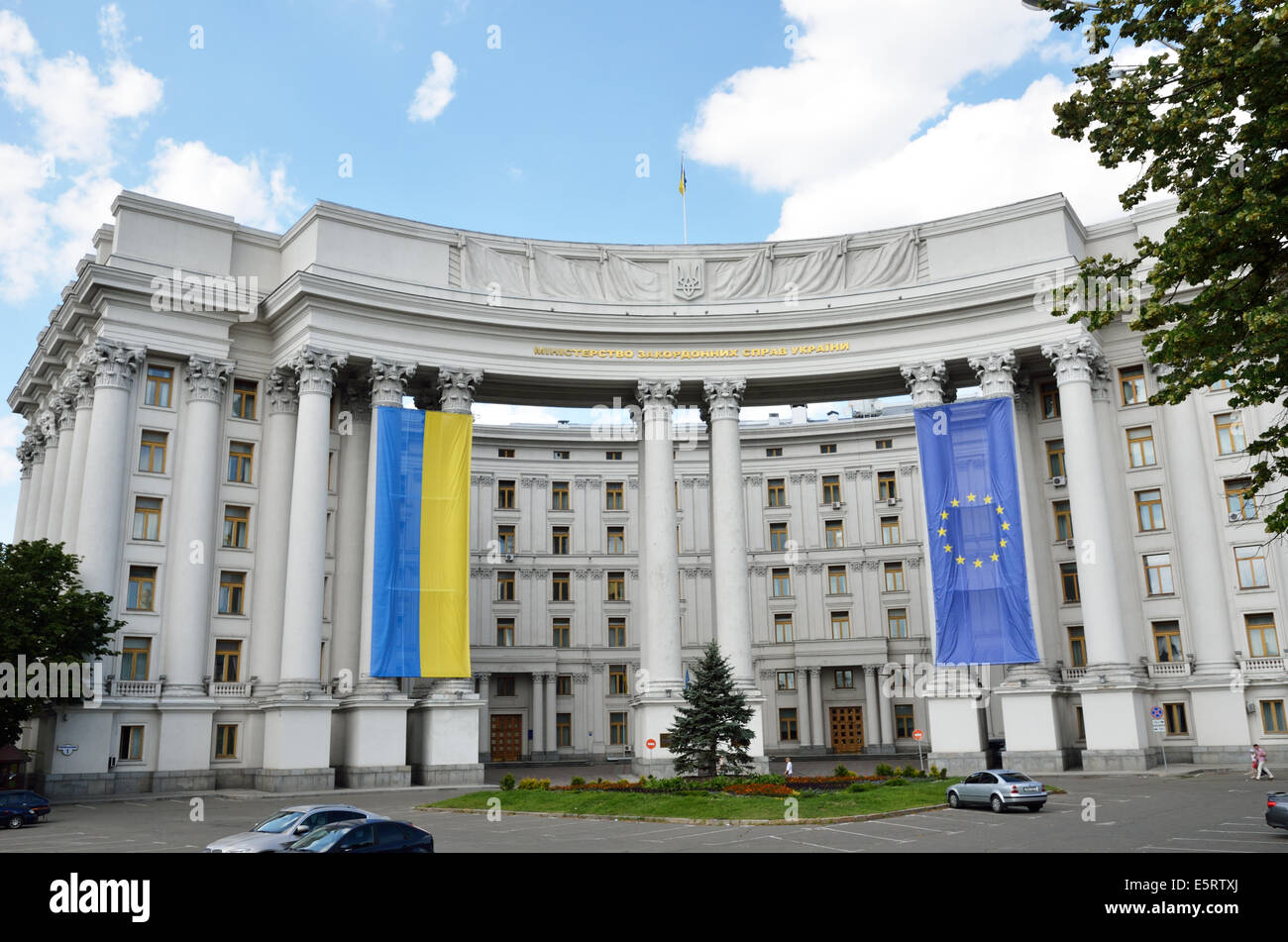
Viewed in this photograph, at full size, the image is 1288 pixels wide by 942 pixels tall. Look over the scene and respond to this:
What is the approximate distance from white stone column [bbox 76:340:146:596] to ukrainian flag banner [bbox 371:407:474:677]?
11.0 meters

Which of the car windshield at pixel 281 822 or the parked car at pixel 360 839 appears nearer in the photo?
the parked car at pixel 360 839

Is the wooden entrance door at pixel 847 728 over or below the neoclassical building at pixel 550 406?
below

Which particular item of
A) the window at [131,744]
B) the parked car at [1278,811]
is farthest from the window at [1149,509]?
the window at [131,744]

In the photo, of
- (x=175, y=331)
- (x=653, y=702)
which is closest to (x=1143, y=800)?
(x=653, y=702)

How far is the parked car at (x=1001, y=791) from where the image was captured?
1214 inches

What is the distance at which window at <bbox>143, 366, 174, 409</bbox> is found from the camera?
155 feet

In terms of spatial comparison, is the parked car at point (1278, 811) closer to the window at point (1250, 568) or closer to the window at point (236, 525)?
the window at point (1250, 568)

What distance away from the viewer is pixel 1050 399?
5356 cm

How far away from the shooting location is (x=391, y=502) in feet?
153

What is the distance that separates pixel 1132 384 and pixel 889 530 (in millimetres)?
31699

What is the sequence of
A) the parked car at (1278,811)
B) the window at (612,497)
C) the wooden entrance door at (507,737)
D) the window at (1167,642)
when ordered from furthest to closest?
the window at (612,497) < the wooden entrance door at (507,737) < the window at (1167,642) < the parked car at (1278,811)

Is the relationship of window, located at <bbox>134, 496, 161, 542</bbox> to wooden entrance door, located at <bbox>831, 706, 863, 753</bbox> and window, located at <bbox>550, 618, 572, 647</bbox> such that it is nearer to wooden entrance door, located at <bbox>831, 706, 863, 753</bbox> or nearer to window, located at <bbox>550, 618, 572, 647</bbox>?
window, located at <bbox>550, 618, 572, 647</bbox>

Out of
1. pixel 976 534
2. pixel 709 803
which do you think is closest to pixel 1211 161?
pixel 709 803

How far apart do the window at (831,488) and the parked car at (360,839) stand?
66.2m
